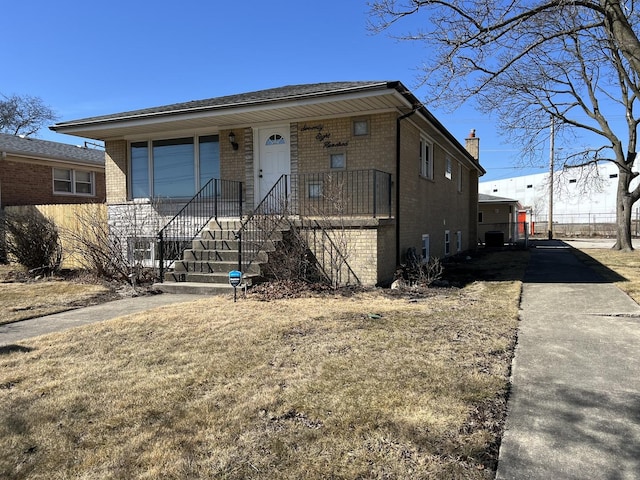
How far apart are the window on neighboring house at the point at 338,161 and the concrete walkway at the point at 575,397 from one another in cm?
539

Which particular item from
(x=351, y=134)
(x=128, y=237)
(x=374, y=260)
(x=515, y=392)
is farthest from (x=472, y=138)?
(x=515, y=392)

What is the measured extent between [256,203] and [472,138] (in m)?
17.3

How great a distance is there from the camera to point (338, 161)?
36.0ft

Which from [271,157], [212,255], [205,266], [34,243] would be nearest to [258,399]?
[205,266]

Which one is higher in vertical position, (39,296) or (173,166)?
(173,166)

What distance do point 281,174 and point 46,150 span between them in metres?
14.0

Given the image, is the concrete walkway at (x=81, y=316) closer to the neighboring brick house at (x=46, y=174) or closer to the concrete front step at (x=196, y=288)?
the concrete front step at (x=196, y=288)

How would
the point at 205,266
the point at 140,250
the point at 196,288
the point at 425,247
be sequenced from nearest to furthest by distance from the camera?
the point at 196,288, the point at 205,266, the point at 140,250, the point at 425,247

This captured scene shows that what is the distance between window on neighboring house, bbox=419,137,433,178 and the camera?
13.2m

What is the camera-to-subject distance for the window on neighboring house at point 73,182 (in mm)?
20469

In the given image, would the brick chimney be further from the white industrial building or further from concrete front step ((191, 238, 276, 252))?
the white industrial building

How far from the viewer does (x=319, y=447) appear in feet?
9.57

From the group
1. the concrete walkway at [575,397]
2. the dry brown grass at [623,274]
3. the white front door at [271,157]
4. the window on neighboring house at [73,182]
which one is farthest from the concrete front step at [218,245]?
the window on neighboring house at [73,182]

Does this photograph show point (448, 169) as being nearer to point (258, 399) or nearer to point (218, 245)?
point (218, 245)
